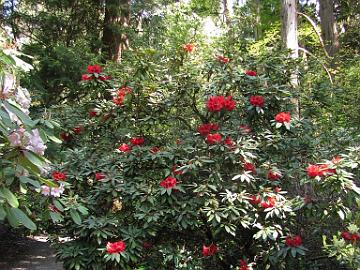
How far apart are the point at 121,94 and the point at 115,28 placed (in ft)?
15.7

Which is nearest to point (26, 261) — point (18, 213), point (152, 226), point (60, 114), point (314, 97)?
point (60, 114)

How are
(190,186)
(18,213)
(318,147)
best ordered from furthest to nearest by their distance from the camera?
(318,147), (190,186), (18,213)

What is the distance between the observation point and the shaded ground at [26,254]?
673 centimetres

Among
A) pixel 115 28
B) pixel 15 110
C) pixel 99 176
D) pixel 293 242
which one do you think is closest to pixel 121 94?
pixel 99 176

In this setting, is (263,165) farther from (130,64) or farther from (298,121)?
(130,64)

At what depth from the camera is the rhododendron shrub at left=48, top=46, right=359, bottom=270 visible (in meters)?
3.43

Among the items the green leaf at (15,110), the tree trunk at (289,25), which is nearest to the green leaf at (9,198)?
the green leaf at (15,110)

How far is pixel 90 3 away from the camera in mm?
8531

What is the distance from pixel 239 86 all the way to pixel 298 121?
65cm

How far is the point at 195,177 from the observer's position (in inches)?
148

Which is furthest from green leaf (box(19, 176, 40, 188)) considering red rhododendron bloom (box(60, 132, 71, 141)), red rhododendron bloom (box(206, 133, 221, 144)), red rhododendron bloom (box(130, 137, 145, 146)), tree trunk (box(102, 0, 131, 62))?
tree trunk (box(102, 0, 131, 62))

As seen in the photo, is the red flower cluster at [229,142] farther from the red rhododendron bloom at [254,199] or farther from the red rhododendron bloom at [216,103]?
the red rhododendron bloom at [254,199]

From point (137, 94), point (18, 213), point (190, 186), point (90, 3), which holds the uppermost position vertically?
point (90, 3)

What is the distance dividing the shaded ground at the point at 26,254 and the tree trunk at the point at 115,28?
3.97m
